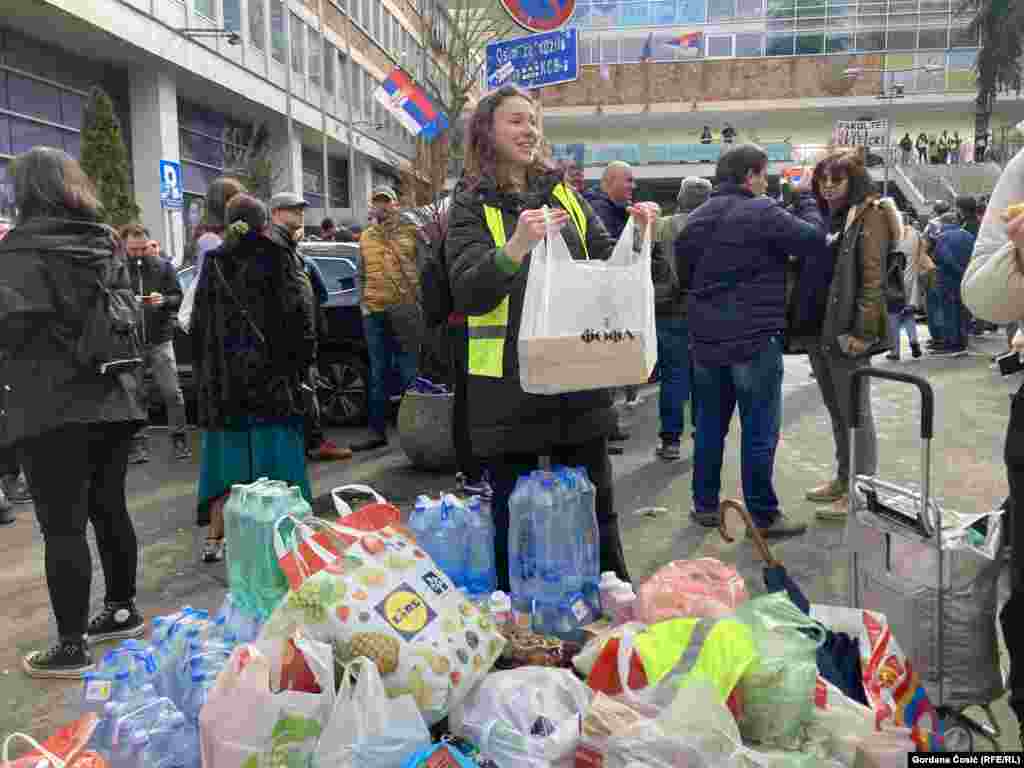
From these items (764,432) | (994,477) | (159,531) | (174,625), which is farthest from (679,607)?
(994,477)

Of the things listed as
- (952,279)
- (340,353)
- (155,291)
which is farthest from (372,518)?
(952,279)

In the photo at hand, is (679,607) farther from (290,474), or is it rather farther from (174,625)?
(290,474)

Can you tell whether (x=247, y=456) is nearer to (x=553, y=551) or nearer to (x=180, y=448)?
(x=553, y=551)

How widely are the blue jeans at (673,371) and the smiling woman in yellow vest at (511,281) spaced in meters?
3.74

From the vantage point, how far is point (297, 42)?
3009 cm

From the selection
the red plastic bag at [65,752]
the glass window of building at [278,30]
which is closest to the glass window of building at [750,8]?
the glass window of building at [278,30]

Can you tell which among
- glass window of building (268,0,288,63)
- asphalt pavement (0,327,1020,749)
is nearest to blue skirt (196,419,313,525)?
asphalt pavement (0,327,1020,749)

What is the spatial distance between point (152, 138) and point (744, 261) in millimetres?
19834

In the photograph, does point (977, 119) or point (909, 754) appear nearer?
point (909, 754)

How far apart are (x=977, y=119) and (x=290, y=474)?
43714mm

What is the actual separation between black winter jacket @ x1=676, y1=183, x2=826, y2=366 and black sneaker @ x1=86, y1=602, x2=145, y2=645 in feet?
10.5

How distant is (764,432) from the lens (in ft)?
15.7

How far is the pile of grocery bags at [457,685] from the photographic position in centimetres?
215

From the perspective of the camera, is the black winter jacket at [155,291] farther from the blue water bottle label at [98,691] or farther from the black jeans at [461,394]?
the blue water bottle label at [98,691]
